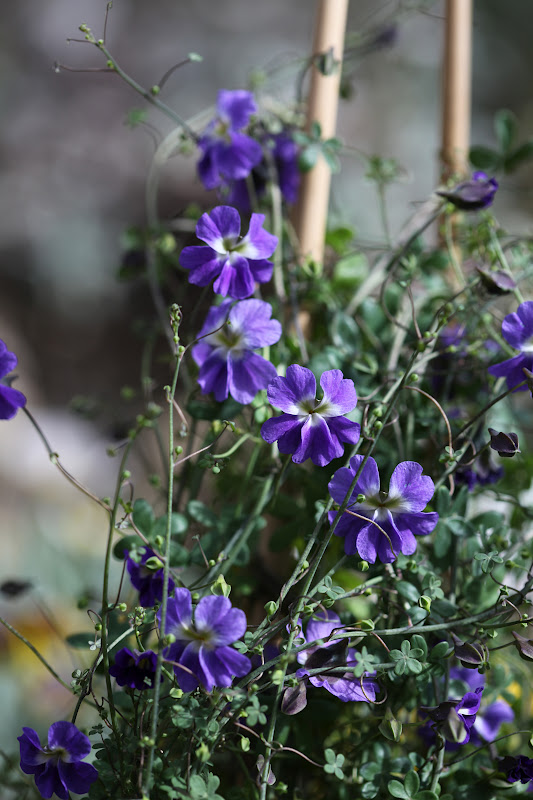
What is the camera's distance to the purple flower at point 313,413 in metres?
0.47

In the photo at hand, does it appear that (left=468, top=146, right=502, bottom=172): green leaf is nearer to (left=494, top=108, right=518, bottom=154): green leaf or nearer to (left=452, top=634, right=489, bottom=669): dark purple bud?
(left=494, top=108, right=518, bottom=154): green leaf

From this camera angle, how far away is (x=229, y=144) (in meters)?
0.69

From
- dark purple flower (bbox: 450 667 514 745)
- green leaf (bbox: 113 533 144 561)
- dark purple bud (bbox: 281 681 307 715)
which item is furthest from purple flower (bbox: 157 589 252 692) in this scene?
dark purple flower (bbox: 450 667 514 745)

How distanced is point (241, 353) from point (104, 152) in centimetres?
197

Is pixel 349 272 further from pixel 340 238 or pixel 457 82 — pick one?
pixel 457 82

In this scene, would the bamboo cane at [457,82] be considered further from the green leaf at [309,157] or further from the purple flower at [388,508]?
the purple flower at [388,508]

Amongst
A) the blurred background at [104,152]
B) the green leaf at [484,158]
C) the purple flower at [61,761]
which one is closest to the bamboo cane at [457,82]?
the green leaf at [484,158]

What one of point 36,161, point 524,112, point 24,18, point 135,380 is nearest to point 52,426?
point 135,380

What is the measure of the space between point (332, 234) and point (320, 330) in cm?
14

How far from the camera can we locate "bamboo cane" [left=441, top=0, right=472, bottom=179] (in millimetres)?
853

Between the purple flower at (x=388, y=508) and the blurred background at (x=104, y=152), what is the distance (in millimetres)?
1405

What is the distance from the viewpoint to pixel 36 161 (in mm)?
2279

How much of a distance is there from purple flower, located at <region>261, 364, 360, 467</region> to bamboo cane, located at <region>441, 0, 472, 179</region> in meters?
0.50

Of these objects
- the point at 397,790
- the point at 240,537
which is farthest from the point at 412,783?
the point at 240,537
